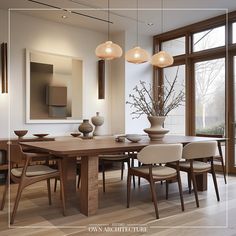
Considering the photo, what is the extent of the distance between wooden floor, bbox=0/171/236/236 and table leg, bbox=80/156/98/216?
0.09 m

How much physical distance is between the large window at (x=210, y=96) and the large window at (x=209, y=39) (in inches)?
12.0

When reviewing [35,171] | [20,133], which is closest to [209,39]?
[20,133]

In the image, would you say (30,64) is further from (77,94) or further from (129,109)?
(129,109)

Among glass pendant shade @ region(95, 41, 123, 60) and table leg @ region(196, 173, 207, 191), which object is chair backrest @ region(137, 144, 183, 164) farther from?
glass pendant shade @ region(95, 41, 123, 60)

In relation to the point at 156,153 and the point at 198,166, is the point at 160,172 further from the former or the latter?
the point at 198,166

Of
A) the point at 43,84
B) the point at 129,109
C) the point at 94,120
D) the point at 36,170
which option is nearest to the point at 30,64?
the point at 43,84

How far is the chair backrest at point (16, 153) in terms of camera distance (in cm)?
282

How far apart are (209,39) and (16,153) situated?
433 cm

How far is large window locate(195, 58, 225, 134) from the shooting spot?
17.4 ft

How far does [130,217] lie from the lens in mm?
2895

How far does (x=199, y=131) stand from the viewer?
18.8 ft

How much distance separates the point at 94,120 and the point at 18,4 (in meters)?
2.52

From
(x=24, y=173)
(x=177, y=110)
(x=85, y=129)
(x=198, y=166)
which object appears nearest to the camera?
(x=24, y=173)

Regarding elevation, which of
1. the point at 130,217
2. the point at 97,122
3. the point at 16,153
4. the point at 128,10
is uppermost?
the point at 128,10
